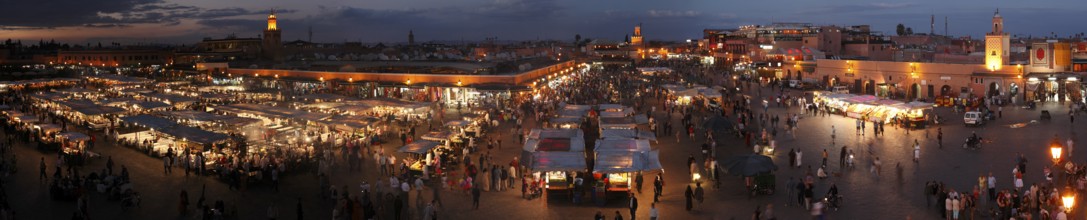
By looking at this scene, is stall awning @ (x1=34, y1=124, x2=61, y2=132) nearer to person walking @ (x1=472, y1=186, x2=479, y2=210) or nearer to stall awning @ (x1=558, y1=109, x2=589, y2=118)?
stall awning @ (x1=558, y1=109, x2=589, y2=118)

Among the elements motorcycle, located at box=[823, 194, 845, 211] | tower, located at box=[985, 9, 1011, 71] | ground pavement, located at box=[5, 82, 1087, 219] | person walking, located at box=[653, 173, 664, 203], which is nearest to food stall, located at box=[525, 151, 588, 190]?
ground pavement, located at box=[5, 82, 1087, 219]

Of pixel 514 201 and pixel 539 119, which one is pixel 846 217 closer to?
pixel 514 201

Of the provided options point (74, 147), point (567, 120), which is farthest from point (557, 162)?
point (74, 147)

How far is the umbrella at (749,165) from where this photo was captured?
44.3 feet

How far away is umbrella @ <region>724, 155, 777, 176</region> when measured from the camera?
44.3ft

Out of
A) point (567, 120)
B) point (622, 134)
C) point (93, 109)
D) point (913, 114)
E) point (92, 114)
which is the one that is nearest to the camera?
point (622, 134)

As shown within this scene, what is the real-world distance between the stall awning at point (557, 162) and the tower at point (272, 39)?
68.3 meters

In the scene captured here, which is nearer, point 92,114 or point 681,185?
point 681,185

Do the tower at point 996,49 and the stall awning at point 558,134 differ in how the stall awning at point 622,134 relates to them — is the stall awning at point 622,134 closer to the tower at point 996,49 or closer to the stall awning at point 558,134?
the stall awning at point 558,134

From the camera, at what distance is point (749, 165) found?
13641 mm

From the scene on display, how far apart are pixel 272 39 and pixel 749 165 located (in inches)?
2894

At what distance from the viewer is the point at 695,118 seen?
26984 mm

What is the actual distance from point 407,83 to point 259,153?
67.3 ft

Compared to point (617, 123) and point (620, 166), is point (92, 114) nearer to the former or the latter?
point (617, 123)
